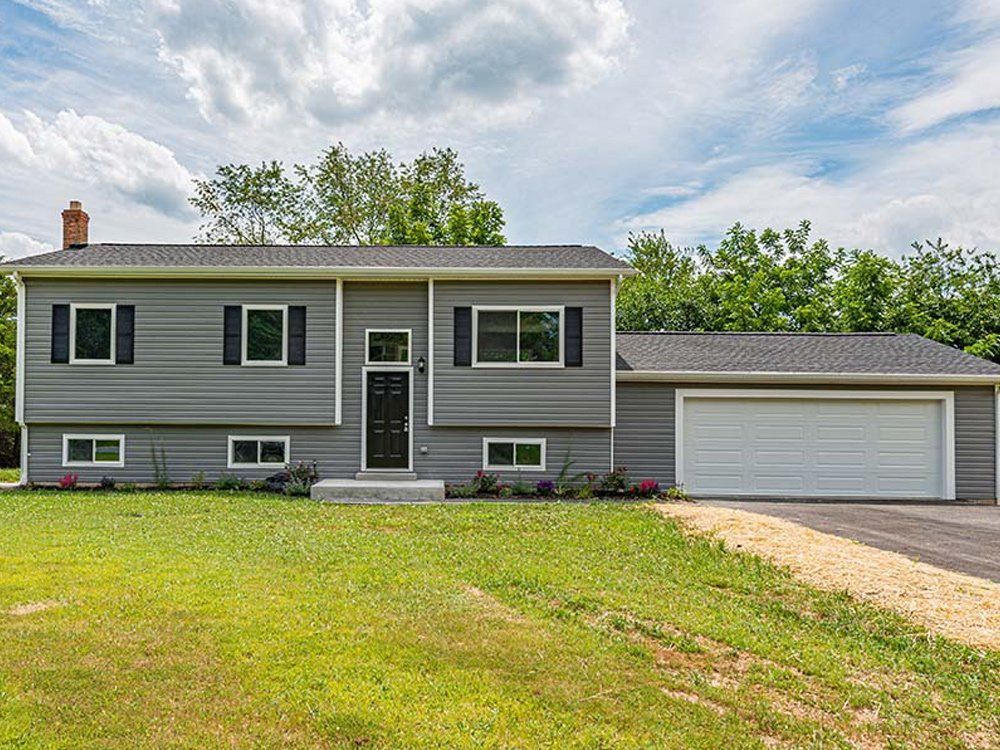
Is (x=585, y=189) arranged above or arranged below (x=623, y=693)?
above

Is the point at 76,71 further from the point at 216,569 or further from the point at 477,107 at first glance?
the point at 216,569

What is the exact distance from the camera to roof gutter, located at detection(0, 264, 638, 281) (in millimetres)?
13328

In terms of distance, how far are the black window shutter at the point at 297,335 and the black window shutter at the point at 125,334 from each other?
2946mm

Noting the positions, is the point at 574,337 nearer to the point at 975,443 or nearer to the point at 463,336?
the point at 463,336

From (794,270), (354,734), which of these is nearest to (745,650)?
(354,734)

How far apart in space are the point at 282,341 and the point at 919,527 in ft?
35.7

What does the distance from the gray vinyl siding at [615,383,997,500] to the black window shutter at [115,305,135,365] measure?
934 centimetres

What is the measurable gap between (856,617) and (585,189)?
764 inches

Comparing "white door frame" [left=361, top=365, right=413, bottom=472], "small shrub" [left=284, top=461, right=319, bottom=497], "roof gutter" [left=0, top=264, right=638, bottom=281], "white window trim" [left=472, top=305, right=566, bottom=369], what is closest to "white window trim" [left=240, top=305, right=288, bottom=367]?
"roof gutter" [left=0, top=264, right=638, bottom=281]

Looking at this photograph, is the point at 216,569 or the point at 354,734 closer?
the point at 354,734

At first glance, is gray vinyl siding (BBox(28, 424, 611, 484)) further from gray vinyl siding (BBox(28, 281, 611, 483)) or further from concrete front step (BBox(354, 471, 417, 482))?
concrete front step (BBox(354, 471, 417, 482))

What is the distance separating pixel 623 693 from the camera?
3.96 metres

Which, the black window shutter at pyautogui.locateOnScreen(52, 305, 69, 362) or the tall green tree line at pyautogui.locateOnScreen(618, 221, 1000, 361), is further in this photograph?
the tall green tree line at pyautogui.locateOnScreen(618, 221, 1000, 361)

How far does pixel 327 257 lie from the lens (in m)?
14.5
